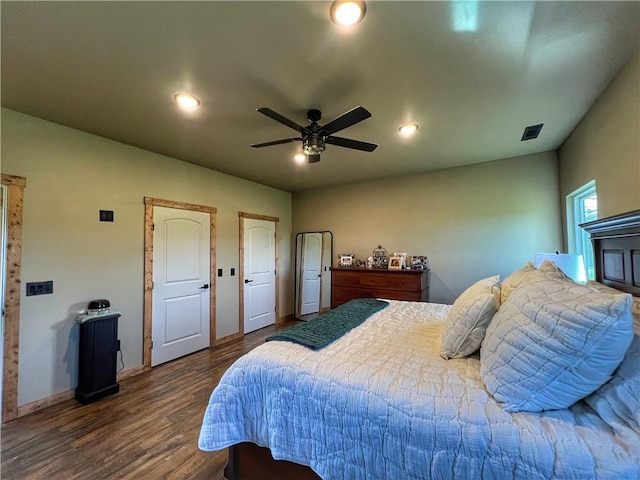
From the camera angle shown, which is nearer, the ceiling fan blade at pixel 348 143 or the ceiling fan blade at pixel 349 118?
the ceiling fan blade at pixel 349 118

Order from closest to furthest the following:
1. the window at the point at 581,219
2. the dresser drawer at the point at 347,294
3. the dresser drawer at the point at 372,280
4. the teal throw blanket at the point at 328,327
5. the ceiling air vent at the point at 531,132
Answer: the teal throw blanket at the point at 328,327, the ceiling air vent at the point at 531,132, the window at the point at 581,219, the dresser drawer at the point at 372,280, the dresser drawer at the point at 347,294

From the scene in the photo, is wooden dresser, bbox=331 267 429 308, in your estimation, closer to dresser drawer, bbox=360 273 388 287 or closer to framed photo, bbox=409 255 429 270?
dresser drawer, bbox=360 273 388 287

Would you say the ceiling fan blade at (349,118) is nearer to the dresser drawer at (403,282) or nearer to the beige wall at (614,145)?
the beige wall at (614,145)

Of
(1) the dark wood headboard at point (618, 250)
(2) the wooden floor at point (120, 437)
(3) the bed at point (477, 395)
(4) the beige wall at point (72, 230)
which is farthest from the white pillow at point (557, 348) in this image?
(4) the beige wall at point (72, 230)

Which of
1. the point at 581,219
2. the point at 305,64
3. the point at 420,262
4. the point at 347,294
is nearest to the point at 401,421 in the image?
the point at 305,64

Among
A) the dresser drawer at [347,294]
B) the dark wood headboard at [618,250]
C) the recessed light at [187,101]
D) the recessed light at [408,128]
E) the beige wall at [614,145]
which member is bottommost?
the dresser drawer at [347,294]

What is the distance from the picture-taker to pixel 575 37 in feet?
4.97

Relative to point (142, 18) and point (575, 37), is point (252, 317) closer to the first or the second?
point (142, 18)

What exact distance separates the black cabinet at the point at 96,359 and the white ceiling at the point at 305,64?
1.96 m

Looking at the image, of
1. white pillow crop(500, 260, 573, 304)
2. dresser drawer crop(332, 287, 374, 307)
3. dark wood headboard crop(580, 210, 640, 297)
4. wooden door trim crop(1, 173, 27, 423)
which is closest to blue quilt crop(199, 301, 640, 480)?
white pillow crop(500, 260, 573, 304)

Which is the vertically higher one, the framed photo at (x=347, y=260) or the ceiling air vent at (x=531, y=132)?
the ceiling air vent at (x=531, y=132)

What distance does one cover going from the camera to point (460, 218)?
3910 mm

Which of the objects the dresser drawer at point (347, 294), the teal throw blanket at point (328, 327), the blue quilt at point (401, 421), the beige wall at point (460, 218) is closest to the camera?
the blue quilt at point (401, 421)

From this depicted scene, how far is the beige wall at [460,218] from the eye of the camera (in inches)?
136
